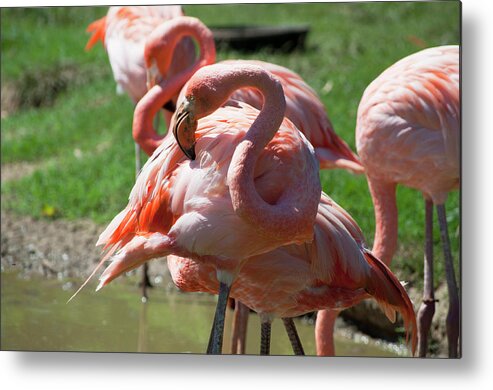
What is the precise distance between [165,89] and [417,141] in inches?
35.7

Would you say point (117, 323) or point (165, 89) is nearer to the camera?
point (165, 89)

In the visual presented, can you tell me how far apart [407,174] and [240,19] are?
1.40m

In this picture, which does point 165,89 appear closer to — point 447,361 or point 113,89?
point 447,361

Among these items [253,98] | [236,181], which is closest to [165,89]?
[253,98]

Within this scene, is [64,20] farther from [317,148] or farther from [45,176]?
[317,148]

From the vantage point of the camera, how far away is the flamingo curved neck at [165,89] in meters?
3.37

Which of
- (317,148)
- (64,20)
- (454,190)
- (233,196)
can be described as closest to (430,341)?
(454,190)

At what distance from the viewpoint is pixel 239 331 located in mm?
3213

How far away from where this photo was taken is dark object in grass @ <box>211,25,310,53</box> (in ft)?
15.3

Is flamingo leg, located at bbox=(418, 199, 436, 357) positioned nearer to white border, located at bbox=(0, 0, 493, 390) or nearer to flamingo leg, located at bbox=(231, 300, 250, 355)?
white border, located at bbox=(0, 0, 493, 390)

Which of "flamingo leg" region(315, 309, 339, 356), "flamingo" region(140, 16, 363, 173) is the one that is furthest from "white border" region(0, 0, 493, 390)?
"flamingo" region(140, 16, 363, 173)

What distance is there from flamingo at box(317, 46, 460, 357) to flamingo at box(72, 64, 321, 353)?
1.93 ft

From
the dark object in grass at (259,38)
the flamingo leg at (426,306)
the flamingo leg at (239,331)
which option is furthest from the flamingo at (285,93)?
the dark object in grass at (259,38)

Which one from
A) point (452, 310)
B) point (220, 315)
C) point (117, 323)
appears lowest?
point (117, 323)
